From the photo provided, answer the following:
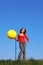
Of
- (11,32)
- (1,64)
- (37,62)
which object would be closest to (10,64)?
(1,64)

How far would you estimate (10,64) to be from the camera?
7738mm

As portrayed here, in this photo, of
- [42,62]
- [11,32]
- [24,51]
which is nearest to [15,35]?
[11,32]

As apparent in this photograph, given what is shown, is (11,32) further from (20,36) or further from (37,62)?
(37,62)

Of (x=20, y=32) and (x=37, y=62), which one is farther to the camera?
(x=20, y=32)

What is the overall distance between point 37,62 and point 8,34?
7.58ft

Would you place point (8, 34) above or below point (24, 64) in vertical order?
above

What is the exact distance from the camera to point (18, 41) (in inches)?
399

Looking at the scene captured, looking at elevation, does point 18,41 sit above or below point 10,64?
above

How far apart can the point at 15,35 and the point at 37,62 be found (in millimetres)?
2230

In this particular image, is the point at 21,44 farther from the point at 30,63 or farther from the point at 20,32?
the point at 30,63

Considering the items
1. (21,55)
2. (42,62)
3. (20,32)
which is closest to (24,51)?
(21,55)

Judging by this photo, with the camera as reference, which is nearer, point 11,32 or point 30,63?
point 30,63

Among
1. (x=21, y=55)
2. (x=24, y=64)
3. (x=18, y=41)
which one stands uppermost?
(x=18, y=41)

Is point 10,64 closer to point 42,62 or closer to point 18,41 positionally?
point 42,62
